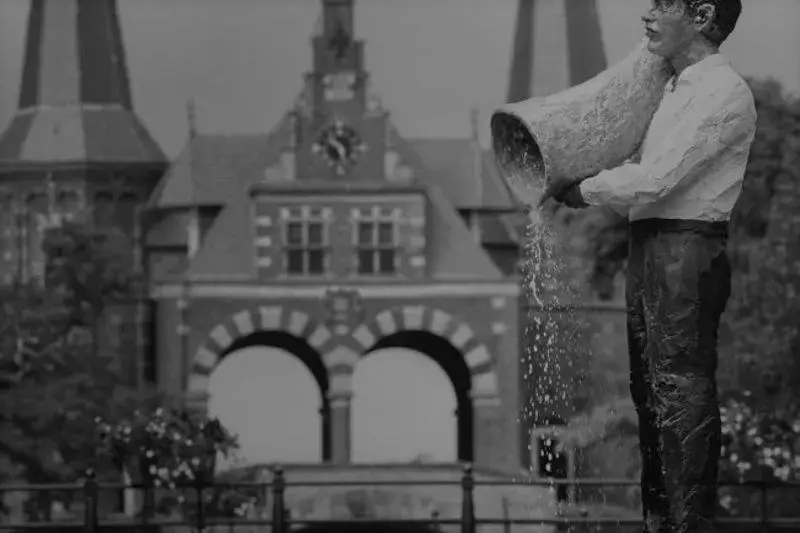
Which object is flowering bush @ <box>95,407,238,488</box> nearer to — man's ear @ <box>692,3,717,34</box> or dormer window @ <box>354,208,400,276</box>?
dormer window @ <box>354,208,400,276</box>

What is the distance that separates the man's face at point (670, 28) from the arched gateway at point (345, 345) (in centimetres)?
975

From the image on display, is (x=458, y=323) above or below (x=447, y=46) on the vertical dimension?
below

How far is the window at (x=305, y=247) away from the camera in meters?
14.7

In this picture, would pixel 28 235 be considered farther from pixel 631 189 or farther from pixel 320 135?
pixel 631 189

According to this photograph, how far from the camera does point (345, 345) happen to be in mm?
14758

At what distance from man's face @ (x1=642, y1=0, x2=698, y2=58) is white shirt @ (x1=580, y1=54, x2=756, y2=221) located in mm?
65

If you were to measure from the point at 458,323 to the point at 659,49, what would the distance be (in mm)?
10081

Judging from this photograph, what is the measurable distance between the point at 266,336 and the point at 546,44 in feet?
9.23

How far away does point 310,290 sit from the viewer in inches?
578

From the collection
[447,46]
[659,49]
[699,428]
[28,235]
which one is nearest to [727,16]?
[659,49]

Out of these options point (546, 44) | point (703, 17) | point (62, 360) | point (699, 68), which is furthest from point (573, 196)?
point (62, 360)

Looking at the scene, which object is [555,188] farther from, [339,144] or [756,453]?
[339,144]

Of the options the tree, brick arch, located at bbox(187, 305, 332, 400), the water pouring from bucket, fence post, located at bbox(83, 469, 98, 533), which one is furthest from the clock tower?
the water pouring from bucket

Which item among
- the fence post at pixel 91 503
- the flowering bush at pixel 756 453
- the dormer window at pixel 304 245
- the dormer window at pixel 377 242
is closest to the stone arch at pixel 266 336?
the dormer window at pixel 304 245
